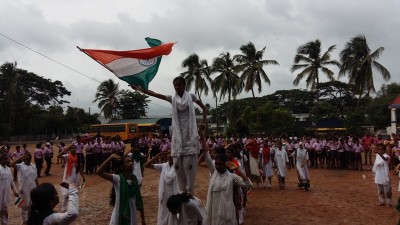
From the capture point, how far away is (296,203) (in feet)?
37.8

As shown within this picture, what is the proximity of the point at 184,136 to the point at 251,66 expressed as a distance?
1368 inches

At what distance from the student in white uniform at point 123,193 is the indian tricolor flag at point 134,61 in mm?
1255

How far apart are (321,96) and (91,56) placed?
63.2m

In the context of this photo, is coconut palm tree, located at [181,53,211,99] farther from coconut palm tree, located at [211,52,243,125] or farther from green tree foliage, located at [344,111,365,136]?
green tree foliage, located at [344,111,365,136]

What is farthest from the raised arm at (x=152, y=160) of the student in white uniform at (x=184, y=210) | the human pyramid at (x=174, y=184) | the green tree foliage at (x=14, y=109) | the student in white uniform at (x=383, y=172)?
the green tree foliage at (x=14, y=109)

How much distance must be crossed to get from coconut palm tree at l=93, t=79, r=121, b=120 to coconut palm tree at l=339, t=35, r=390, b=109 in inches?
1465

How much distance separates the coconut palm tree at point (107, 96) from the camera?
6136cm

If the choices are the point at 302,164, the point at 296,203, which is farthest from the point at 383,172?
the point at 302,164

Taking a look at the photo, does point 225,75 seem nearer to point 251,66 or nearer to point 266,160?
point 251,66

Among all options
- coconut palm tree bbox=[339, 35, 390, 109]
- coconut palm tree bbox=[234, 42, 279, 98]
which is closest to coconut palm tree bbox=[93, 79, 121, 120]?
coconut palm tree bbox=[234, 42, 279, 98]

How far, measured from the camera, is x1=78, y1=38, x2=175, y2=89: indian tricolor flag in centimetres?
571

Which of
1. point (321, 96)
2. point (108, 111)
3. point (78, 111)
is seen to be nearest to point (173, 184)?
point (108, 111)

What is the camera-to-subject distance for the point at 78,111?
71.2m

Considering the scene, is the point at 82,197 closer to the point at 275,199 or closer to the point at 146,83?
the point at 275,199
